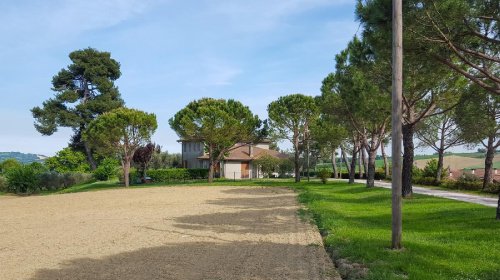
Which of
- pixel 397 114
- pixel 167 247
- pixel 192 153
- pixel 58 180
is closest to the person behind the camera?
pixel 397 114

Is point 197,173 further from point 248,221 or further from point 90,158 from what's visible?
point 248,221

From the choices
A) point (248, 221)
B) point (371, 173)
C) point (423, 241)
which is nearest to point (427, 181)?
point (371, 173)

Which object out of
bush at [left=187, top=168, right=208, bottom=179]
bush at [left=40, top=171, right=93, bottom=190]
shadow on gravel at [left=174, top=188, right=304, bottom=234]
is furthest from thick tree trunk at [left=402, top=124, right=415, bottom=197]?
bush at [left=40, top=171, right=93, bottom=190]

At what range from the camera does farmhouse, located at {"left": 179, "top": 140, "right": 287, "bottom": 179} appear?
6462cm

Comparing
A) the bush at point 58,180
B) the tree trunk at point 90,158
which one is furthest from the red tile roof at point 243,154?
the tree trunk at point 90,158

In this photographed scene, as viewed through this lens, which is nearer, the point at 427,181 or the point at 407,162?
the point at 407,162

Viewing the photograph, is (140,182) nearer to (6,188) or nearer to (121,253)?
(6,188)

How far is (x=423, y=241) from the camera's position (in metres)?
9.84

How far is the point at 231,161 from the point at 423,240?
181 ft

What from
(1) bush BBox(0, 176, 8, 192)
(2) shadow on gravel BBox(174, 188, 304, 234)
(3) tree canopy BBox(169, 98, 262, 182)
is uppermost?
(3) tree canopy BBox(169, 98, 262, 182)

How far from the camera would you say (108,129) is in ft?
144

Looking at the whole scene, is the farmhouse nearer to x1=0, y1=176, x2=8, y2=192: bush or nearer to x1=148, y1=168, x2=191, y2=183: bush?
x1=148, y1=168, x2=191, y2=183: bush

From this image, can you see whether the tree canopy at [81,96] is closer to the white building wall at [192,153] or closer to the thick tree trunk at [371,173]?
the white building wall at [192,153]

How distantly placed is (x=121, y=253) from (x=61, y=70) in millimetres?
63140
